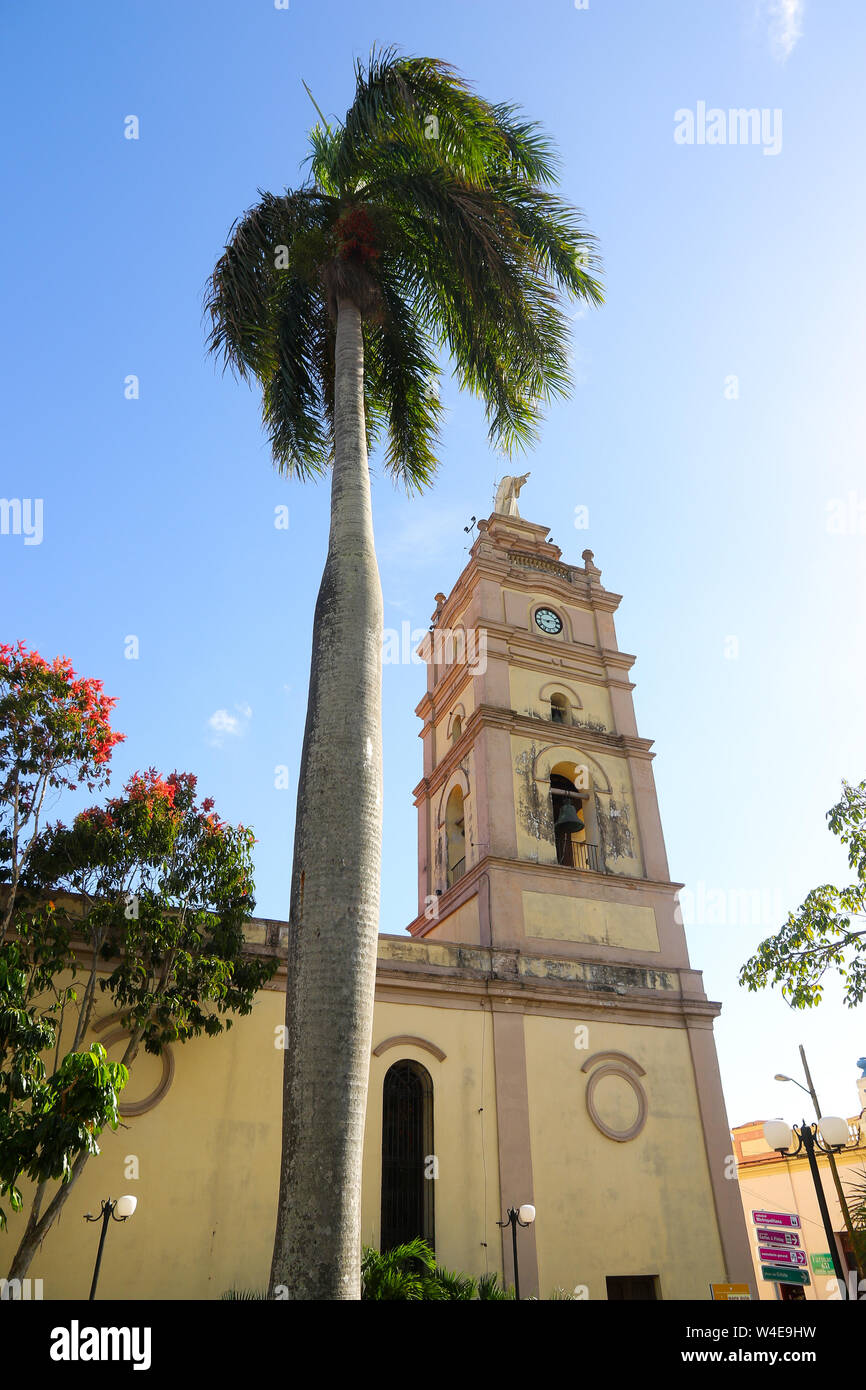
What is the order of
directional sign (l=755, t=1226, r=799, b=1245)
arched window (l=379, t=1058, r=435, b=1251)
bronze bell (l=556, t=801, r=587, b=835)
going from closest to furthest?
1. arched window (l=379, t=1058, r=435, b=1251)
2. directional sign (l=755, t=1226, r=799, b=1245)
3. bronze bell (l=556, t=801, r=587, b=835)

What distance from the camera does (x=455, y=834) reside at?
20.0 metres

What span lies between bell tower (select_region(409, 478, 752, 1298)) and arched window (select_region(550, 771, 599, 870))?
1.7 inches

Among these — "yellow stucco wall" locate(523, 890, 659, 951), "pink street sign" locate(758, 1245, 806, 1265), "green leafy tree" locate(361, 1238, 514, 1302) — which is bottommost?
"green leafy tree" locate(361, 1238, 514, 1302)

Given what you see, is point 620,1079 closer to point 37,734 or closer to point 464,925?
point 464,925

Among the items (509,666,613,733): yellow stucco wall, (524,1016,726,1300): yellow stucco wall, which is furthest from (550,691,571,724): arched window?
(524,1016,726,1300): yellow stucco wall

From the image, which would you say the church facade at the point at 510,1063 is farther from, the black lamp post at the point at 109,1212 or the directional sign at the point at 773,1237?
the directional sign at the point at 773,1237

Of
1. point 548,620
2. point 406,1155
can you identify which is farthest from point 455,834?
point 406,1155

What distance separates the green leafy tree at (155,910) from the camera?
11.6m

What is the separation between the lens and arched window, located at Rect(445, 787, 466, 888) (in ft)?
63.3

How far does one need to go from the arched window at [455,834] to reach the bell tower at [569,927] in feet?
0.21

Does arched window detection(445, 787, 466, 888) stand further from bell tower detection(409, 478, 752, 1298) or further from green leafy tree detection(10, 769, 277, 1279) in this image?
green leafy tree detection(10, 769, 277, 1279)

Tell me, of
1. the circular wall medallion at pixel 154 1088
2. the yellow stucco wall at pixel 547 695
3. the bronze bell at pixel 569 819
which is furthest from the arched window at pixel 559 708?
the circular wall medallion at pixel 154 1088

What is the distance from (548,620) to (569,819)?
5.25m
